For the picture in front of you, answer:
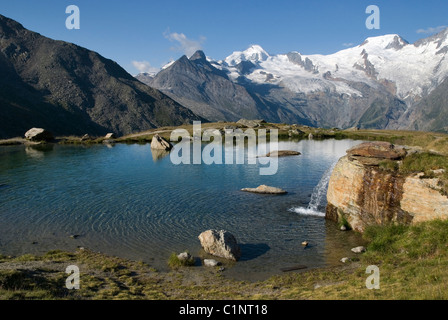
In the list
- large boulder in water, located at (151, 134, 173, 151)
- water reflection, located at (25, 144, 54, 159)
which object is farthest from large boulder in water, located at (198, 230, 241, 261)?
large boulder in water, located at (151, 134, 173, 151)

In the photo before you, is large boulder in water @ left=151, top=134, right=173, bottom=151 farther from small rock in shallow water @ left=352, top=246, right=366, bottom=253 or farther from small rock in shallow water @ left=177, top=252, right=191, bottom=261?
small rock in shallow water @ left=352, top=246, right=366, bottom=253

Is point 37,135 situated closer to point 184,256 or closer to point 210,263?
point 184,256

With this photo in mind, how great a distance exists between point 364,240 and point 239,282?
593 inches

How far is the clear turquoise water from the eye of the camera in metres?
28.4

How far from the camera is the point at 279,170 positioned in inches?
2638

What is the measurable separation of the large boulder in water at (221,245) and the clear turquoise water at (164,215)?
1.16 metres

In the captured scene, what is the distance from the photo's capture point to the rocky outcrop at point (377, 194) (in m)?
26.5

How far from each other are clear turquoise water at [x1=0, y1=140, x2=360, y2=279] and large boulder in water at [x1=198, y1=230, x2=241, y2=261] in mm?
1163

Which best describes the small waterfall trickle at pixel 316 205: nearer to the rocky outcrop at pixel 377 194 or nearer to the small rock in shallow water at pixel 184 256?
the rocky outcrop at pixel 377 194

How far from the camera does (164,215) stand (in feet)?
125

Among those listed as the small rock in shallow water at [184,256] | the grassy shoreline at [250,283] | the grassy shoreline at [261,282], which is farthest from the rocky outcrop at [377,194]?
the small rock in shallow water at [184,256]
